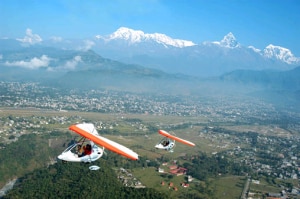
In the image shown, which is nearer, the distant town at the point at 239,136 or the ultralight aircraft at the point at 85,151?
the ultralight aircraft at the point at 85,151

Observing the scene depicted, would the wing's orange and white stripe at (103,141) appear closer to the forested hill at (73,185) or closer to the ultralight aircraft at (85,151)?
Result: the ultralight aircraft at (85,151)

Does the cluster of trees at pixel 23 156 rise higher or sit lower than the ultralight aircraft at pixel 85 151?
lower

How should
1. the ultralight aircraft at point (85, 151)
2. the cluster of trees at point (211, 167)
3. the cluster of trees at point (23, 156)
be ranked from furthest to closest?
1. the cluster of trees at point (211, 167)
2. the cluster of trees at point (23, 156)
3. the ultralight aircraft at point (85, 151)

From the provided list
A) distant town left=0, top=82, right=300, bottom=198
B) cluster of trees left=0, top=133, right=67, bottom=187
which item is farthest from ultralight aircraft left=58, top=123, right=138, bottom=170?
cluster of trees left=0, top=133, right=67, bottom=187

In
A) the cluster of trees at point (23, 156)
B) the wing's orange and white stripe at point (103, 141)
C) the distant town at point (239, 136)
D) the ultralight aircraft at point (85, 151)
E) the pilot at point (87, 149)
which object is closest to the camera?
the wing's orange and white stripe at point (103, 141)

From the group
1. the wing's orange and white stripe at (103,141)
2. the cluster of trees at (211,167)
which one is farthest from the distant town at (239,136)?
the wing's orange and white stripe at (103,141)

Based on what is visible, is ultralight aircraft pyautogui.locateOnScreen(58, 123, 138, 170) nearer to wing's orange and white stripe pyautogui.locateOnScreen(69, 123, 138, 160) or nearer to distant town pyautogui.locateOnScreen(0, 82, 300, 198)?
wing's orange and white stripe pyautogui.locateOnScreen(69, 123, 138, 160)
